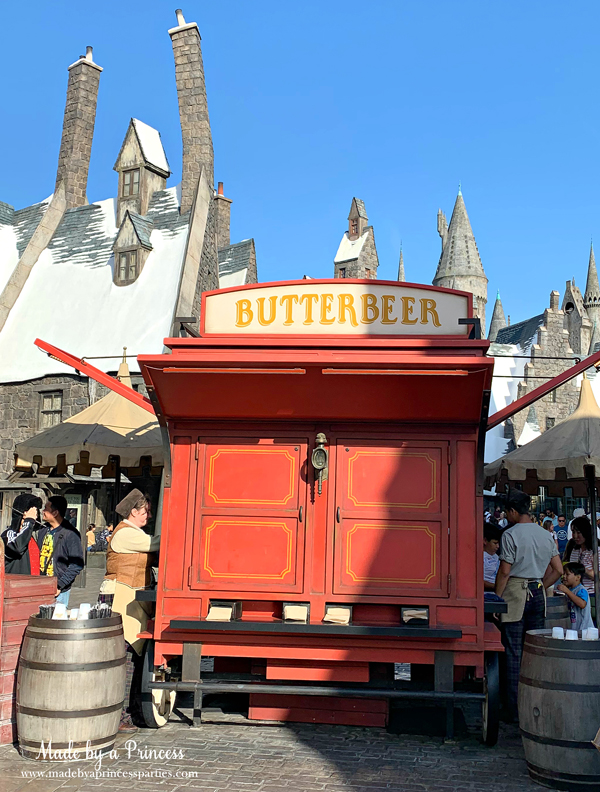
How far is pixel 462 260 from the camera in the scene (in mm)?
66875

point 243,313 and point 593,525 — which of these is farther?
point 593,525

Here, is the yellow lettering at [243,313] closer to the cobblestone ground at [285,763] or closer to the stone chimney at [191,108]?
the cobblestone ground at [285,763]

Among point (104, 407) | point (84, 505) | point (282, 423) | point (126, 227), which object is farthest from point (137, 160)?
point (282, 423)

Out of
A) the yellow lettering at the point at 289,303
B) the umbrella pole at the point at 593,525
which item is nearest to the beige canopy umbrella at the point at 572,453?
the umbrella pole at the point at 593,525

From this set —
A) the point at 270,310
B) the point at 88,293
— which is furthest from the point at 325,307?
the point at 88,293

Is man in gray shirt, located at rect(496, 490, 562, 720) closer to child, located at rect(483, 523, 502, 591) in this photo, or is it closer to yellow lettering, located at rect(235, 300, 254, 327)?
child, located at rect(483, 523, 502, 591)

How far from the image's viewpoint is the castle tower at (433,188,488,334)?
6662 centimetres

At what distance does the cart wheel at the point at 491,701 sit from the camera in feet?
19.3

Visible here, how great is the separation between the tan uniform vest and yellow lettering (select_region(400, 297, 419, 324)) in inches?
113

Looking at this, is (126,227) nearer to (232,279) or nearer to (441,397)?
(232,279)

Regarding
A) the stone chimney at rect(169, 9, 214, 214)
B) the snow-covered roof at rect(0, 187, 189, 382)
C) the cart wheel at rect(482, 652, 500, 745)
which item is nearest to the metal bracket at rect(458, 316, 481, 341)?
the cart wheel at rect(482, 652, 500, 745)

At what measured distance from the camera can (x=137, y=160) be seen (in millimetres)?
24734

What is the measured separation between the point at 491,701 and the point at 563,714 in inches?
34.3

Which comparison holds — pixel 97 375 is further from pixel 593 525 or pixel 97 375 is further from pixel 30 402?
pixel 30 402
